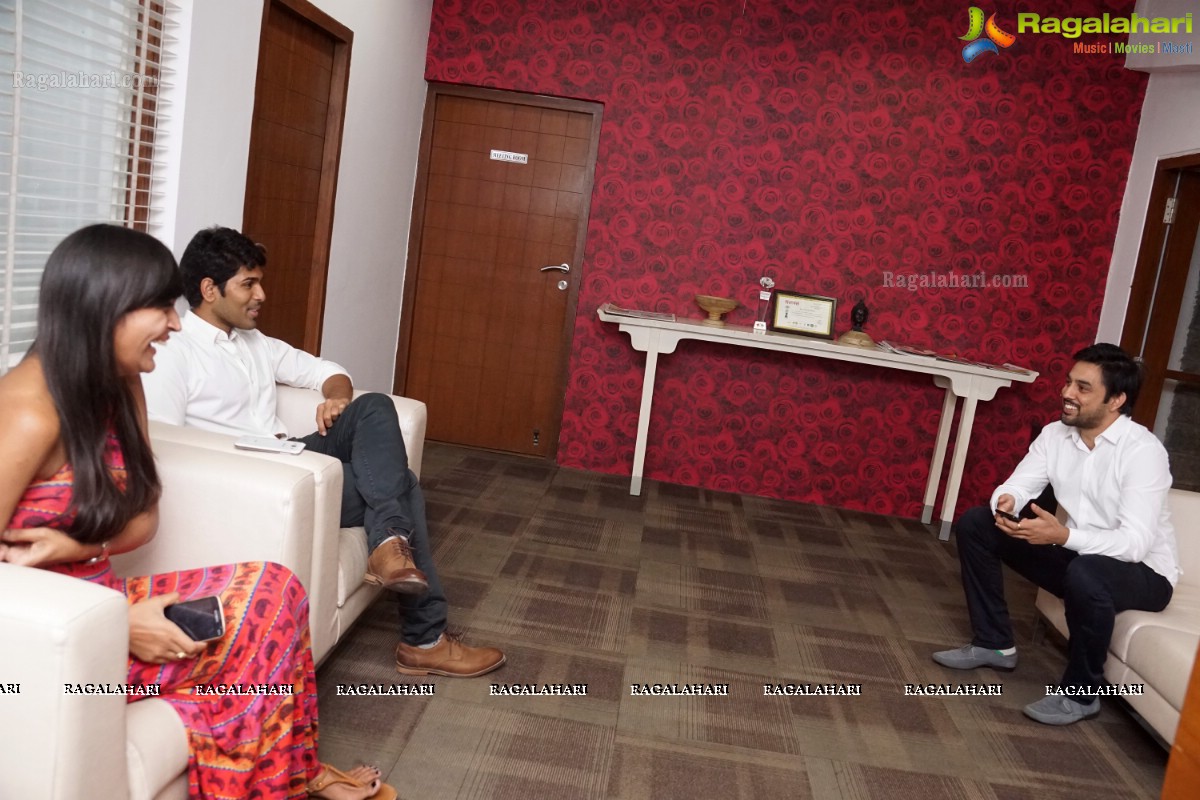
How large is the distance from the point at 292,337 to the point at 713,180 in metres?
2.22

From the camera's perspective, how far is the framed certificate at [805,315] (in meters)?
4.87

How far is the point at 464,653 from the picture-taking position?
2.58 meters

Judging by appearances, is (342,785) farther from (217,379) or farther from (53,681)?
(217,379)

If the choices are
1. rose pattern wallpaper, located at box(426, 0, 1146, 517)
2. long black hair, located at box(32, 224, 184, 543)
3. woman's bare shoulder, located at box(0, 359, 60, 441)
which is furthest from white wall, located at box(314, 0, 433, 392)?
woman's bare shoulder, located at box(0, 359, 60, 441)

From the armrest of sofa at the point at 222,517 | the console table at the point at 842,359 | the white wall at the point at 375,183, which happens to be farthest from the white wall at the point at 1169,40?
the armrest of sofa at the point at 222,517

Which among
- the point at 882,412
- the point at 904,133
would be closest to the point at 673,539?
the point at 882,412

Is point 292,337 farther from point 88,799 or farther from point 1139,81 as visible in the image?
point 1139,81

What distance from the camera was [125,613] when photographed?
1375 millimetres

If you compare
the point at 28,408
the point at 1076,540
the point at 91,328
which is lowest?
the point at 1076,540

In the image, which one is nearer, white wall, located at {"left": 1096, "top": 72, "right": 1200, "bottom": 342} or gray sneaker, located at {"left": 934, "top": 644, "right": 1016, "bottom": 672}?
gray sneaker, located at {"left": 934, "top": 644, "right": 1016, "bottom": 672}

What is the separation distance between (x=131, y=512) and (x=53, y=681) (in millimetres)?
395

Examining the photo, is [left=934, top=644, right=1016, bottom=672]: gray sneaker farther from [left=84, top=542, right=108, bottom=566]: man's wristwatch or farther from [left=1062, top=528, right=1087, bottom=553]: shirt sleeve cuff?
[left=84, top=542, right=108, bottom=566]: man's wristwatch

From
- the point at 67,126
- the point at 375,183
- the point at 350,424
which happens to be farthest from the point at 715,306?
the point at 67,126

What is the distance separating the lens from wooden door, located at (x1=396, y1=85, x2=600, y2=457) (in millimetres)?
5027
